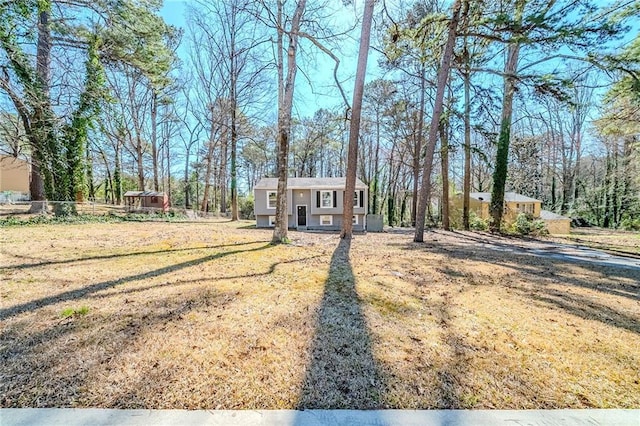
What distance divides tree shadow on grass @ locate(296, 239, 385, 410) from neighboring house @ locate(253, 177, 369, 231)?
12.0m

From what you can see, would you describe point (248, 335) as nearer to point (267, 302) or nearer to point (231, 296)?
point (267, 302)

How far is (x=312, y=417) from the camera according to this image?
1778mm

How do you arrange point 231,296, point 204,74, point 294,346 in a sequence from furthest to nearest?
point 204,74
point 231,296
point 294,346

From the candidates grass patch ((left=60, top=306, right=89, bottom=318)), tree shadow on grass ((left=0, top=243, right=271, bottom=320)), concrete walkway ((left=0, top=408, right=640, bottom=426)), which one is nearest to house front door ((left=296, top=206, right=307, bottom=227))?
tree shadow on grass ((left=0, top=243, right=271, bottom=320))

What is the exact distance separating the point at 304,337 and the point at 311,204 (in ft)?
43.7

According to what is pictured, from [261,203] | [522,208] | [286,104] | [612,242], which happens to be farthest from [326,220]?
[522,208]

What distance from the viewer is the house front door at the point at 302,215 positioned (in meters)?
16.2

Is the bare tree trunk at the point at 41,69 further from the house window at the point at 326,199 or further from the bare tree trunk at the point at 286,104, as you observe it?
the house window at the point at 326,199

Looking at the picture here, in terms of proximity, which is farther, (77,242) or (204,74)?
(204,74)

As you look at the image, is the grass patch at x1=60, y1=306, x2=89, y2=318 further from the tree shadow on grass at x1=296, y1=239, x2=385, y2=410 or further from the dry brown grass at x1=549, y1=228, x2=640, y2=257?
the dry brown grass at x1=549, y1=228, x2=640, y2=257

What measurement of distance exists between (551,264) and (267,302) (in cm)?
685

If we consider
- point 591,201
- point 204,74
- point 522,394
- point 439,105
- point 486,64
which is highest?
point 204,74

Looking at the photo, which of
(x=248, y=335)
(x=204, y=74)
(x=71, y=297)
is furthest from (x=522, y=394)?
(x=204, y=74)

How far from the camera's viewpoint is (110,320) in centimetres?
287
